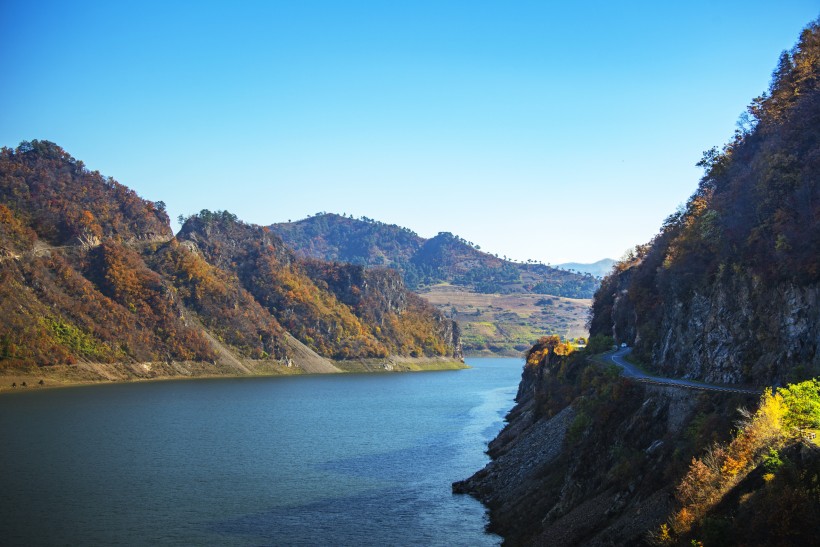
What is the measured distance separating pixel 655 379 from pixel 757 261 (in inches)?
415

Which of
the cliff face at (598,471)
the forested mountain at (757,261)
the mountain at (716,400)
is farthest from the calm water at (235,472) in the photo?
the forested mountain at (757,261)

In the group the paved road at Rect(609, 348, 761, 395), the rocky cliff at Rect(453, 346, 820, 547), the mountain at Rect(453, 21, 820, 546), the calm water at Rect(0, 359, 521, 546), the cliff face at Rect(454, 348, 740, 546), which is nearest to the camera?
the rocky cliff at Rect(453, 346, 820, 547)

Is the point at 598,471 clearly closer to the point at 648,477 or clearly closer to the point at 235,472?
the point at 648,477

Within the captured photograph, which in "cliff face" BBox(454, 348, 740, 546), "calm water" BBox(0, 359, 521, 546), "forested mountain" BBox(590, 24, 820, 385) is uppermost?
"forested mountain" BBox(590, 24, 820, 385)

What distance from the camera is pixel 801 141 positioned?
5088 centimetres

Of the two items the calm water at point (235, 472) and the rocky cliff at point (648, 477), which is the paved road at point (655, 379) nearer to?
the rocky cliff at point (648, 477)

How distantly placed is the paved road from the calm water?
49.5ft

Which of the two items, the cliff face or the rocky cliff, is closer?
the rocky cliff

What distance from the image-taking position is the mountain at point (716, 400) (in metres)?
26.4

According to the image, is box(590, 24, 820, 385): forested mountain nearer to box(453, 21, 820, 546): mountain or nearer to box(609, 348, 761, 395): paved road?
box(453, 21, 820, 546): mountain

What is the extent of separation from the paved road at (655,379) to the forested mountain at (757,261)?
6.18 feet

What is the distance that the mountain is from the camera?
2642 centimetres

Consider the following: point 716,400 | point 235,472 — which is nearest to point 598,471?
point 716,400

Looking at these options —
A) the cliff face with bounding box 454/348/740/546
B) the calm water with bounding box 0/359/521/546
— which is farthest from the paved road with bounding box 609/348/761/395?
the calm water with bounding box 0/359/521/546
